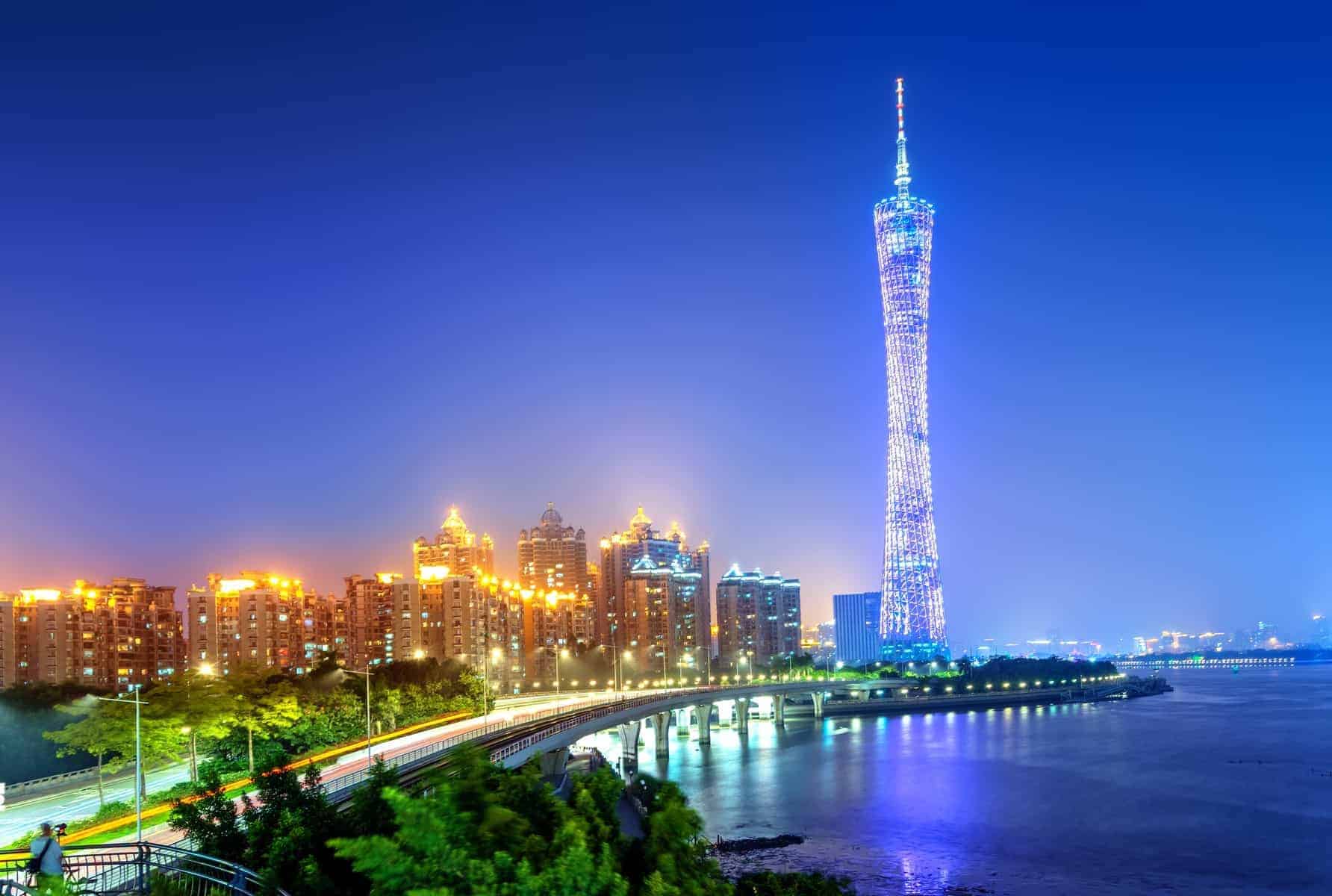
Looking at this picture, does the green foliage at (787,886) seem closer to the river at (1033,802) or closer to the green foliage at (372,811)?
the green foliage at (372,811)

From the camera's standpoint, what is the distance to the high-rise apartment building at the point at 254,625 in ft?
315

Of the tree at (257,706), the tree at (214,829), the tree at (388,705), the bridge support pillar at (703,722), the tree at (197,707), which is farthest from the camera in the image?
the bridge support pillar at (703,722)

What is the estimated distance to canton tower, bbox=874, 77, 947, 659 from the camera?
9481 centimetres

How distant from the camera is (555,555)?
176 m

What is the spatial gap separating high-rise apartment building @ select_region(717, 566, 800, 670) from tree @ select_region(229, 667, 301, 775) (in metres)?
106

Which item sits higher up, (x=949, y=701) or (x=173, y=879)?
(x=173, y=879)

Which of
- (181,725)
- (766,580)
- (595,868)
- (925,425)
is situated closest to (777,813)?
(181,725)

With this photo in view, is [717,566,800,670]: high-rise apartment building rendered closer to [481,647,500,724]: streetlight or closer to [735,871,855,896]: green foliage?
[481,647,500,724]: streetlight

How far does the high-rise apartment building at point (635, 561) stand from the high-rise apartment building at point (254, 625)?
50.3 meters

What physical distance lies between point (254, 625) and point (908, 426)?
57.6 m

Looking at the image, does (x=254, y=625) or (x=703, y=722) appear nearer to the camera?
(x=703, y=722)

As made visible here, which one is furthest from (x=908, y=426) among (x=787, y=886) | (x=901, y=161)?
(x=787, y=886)

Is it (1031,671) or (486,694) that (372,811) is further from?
(1031,671)

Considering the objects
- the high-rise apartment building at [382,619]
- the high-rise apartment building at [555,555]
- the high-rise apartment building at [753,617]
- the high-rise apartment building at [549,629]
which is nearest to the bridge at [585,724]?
the high-rise apartment building at [549,629]
